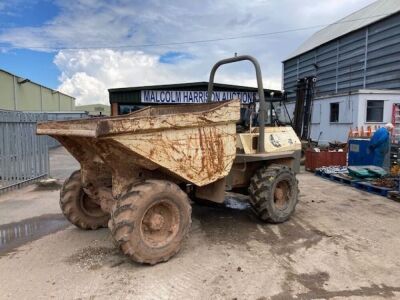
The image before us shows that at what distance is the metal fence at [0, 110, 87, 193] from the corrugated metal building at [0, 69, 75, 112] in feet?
60.8

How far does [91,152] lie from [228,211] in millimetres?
3063

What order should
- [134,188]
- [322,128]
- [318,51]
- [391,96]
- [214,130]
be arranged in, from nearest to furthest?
1. [134,188]
2. [214,130]
3. [391,96]
4. [322,128]
5. [318,51]

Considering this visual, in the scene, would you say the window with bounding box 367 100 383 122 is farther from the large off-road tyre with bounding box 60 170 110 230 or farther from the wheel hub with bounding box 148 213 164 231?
the wheel hub with bounding box 148 213 164 231

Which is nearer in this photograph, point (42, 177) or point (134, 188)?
point (134, 188)

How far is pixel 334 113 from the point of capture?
1700 cm

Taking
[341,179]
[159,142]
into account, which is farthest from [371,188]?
[159,142]

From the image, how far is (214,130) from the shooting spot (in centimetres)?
482

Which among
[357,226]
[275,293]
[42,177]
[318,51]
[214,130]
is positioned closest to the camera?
[275,293]

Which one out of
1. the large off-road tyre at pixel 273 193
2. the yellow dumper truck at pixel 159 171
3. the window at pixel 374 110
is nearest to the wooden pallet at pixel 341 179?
the large off-road tyre at pixel 273 193

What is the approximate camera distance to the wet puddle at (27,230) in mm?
5324

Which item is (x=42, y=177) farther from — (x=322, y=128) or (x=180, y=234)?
(x=322, y=128)

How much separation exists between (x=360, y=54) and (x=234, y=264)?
17.6 meters

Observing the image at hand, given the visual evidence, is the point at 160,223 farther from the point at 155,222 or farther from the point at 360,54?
the point at 360,54

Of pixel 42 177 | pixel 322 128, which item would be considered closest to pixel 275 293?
pixel 42 177
